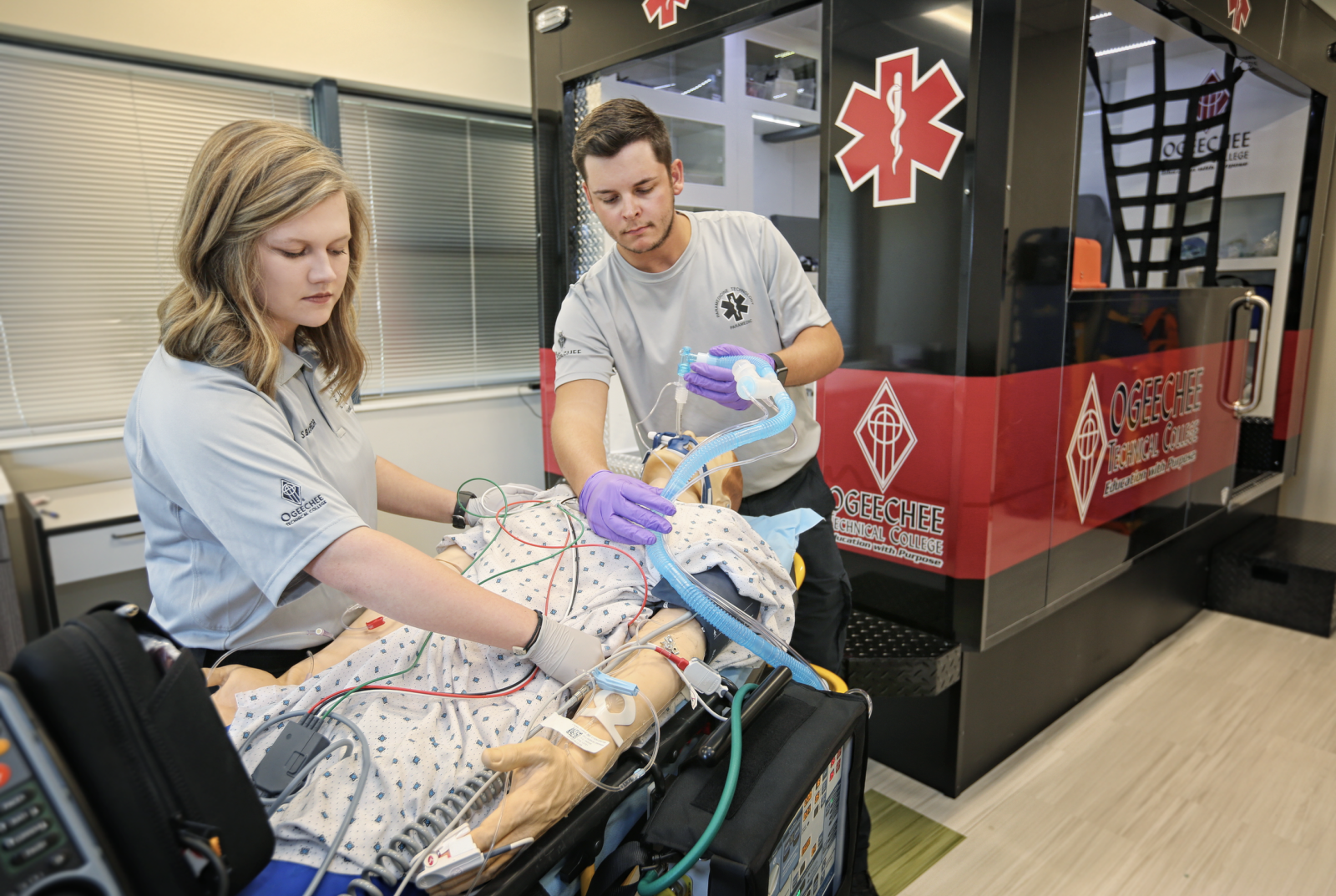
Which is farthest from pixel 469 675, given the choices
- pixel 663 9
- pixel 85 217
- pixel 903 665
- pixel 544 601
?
pixel 85 217

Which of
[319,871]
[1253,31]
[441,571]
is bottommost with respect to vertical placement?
[319,871]

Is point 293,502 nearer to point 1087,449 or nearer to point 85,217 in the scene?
point 1087,449

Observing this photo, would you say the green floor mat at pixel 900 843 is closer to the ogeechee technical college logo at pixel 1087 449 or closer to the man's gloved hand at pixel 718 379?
the ogeechee technical college logo at pixel 1087 449

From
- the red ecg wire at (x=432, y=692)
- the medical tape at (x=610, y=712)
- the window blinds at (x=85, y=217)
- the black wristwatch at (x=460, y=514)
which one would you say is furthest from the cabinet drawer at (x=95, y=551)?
the medical tape at (x=610, y=712)

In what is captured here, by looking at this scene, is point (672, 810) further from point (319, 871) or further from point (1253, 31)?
point (1253, 31)

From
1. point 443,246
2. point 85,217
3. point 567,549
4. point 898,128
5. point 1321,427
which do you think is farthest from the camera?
point 1321,427

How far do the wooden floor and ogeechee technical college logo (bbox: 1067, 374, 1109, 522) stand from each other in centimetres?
73

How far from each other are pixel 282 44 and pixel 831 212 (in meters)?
2.25

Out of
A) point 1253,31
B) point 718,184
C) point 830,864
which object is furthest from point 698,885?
point 1253,31

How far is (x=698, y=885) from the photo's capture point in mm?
849

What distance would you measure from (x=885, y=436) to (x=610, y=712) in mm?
1386

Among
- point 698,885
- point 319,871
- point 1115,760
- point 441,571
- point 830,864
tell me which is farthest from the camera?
point 1115,760

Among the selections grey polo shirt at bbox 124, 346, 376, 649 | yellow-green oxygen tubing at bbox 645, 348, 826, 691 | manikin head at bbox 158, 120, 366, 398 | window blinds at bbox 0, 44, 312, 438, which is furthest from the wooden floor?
window blinds at bbox 0, 44, 312, 438

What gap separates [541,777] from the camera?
80cm
